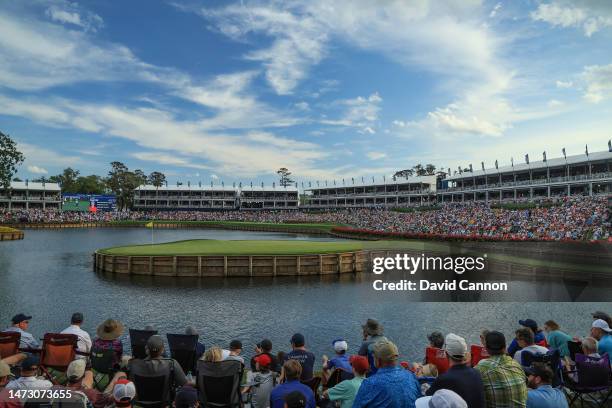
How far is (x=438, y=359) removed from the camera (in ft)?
25.5

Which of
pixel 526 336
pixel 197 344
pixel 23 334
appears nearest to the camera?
pixel 526 336

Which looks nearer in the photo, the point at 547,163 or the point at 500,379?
the point at 500,379

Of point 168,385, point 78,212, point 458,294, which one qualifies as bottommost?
point 458,294

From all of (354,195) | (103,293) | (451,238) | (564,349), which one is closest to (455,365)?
(564,349)

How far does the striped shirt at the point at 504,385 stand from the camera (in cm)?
516

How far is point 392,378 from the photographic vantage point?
15.3 ft

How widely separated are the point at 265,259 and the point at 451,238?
85.7ft

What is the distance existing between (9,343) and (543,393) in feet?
32.5

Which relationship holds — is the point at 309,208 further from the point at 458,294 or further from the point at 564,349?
the point at 564,349

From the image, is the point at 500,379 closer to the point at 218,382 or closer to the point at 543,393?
the point at 543,393

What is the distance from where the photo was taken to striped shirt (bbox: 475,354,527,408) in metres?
5.16

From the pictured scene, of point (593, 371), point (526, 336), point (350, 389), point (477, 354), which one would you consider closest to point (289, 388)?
point (350, 389)

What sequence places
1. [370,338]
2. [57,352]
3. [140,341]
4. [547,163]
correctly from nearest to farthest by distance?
[370,338] < [57,352] < [140,341] < [547,163]

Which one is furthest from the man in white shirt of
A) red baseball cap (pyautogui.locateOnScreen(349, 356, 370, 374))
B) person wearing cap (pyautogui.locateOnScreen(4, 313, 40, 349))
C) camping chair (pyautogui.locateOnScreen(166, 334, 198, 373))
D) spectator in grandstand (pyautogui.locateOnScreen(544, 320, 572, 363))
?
spectator in grandstand (pyautogui.locateOnScreen(544, 320, 572, 363))
